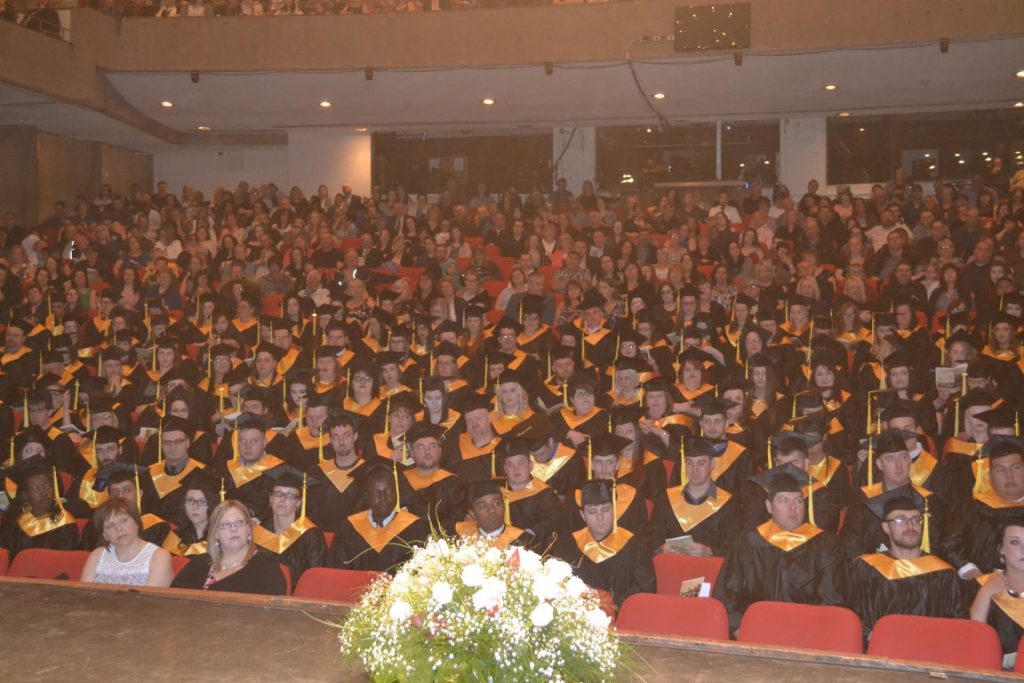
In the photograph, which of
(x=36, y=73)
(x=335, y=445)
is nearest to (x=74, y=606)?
(x=335, y=445)

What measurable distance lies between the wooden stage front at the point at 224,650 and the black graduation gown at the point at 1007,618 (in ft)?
5.76

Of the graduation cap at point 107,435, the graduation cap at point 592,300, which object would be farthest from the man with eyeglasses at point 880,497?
the graduation cap at point 107,435

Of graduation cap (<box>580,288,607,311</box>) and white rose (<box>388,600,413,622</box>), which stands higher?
graduation cap (<box>580,288,607,311</box>)

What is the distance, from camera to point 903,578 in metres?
5.39

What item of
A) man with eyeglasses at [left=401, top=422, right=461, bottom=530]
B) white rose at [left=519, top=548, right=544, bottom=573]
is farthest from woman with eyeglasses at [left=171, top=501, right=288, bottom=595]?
white rose at [left=519, top=548, right=544, bottom=573]

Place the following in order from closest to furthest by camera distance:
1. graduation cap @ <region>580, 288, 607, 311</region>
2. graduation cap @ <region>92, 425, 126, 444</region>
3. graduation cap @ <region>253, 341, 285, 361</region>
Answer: graduation cap @ <region>92, 425, 126, 444</region>
graduation cap @ <region>253, 341, 285, 361</region>
graduation cap @ <region>580, 288, 607, 311</region>

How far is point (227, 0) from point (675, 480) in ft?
34.3

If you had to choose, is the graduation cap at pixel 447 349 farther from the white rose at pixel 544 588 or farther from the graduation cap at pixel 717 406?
the white rose at pixel 544 588

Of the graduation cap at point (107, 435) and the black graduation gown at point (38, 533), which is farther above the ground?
the graduation cap at point (107, 435)

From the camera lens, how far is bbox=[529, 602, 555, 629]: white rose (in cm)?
283

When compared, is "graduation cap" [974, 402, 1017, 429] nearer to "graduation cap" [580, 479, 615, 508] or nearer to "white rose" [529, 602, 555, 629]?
"graduation cap" [580, 479, 615, 508]

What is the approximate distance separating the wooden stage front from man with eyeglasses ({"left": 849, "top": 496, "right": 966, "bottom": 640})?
2.02 m

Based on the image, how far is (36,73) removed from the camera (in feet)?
46.8

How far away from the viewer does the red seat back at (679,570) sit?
567 centimetres
